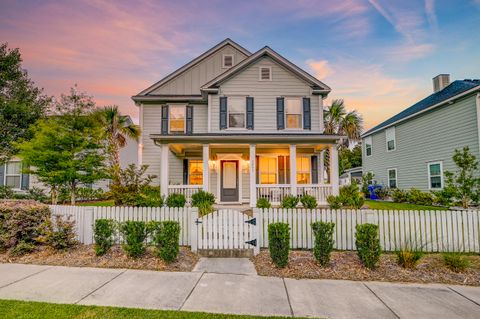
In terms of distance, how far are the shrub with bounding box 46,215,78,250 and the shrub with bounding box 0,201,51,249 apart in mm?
216

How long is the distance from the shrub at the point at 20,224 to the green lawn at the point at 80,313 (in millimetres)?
3113

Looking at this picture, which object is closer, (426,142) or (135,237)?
(135,237)

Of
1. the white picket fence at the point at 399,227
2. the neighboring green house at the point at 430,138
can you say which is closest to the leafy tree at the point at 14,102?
the white picket fence at the point at 399,227

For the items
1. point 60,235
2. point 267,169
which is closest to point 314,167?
point 267,169

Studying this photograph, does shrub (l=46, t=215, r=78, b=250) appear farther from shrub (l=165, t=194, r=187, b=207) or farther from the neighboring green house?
the neighboring green house

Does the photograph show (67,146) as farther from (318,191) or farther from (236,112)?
(318,191)

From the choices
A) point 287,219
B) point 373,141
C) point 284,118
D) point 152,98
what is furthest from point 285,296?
point 373,141

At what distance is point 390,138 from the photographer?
19.2m

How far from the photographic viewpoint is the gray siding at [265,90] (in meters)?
13.3

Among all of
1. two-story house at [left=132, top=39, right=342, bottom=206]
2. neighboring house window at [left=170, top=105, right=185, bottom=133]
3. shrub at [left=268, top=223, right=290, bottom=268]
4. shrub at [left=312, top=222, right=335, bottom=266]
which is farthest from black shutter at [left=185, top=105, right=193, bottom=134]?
shrub at [left=312, top=222, right=335, bottom=266]

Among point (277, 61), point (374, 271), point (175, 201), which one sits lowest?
point (374, 271)

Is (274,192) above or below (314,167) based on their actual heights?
below

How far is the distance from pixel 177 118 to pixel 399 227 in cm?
1209

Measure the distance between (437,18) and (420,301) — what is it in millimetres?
15018
